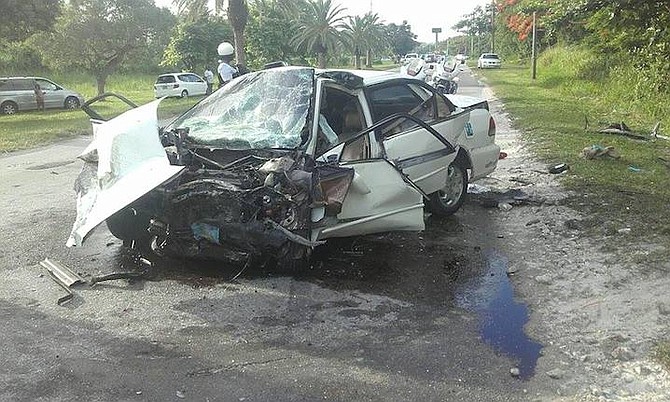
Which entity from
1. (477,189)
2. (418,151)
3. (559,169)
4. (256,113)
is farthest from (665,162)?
(256,113)

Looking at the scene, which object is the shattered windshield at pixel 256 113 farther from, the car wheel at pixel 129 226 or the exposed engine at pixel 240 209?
the car wheel at pixel 129 226

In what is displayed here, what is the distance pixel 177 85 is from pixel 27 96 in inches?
376

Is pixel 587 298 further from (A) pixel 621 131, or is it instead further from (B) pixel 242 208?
(A) pixel 621 131

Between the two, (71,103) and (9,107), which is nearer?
(9,107)

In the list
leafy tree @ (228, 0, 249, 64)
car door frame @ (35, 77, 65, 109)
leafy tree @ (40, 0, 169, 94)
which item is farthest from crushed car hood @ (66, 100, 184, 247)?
leafy tree @ (40, 0, 169, 94)

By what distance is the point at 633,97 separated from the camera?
54.6ft

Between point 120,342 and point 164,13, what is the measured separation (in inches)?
1354

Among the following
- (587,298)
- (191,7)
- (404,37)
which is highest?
(404,37)

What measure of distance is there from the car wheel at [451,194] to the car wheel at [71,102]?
23.2m

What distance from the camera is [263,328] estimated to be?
4.31 m

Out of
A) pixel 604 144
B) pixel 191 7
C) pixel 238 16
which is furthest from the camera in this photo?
pixel 191 7

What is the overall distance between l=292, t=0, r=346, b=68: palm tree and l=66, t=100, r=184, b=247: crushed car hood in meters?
38.7

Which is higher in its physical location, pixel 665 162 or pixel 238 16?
pixel 238 16

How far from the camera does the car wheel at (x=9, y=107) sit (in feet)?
78.3
